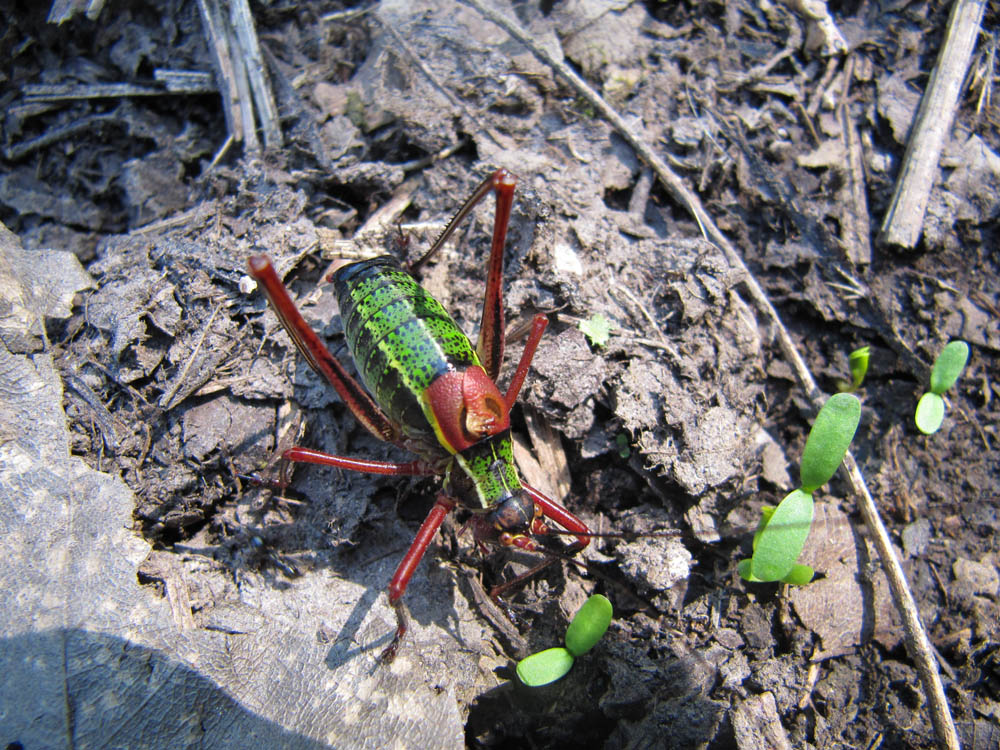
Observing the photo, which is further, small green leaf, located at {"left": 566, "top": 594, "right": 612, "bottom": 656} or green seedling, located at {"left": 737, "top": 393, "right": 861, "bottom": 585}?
green seedling, located at {"left": 737, "top": 393, "right": 861, "bottom": 585}

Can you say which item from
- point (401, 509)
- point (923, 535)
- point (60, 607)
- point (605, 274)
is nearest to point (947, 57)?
point (605, 274)

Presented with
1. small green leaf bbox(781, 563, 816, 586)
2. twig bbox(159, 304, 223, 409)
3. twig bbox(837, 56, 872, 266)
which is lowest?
small green leaf bbox(781, 563, 816, 586)

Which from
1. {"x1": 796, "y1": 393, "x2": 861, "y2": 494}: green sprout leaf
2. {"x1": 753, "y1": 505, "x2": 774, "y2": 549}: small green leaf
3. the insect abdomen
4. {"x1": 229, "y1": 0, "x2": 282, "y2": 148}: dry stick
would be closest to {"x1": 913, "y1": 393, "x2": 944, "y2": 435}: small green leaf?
{"x1": 796, "y1": 393, "x2": 861, "y2": 494}: green sprout leaf

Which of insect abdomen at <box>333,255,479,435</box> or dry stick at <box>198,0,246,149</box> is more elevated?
dry stick at <box>198,0,246,149</box>

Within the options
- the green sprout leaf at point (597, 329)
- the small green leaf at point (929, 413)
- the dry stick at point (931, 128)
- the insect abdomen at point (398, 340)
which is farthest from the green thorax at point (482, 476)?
the dry stick at point (931, 128)

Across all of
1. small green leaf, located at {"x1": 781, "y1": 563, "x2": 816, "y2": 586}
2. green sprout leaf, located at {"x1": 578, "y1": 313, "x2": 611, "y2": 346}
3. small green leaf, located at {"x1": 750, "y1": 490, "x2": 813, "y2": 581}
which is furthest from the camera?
green sprout leaf, located at {"x1": 578, "y1": 313, "x2": 611, "y2": 346}

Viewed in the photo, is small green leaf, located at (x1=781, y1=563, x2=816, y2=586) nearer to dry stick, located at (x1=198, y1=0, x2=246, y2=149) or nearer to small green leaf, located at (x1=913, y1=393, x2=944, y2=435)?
small green leaf, located at (x1=913, y1=393, x2=944, y2=435)

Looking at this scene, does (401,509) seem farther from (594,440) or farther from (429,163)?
(429,163)
